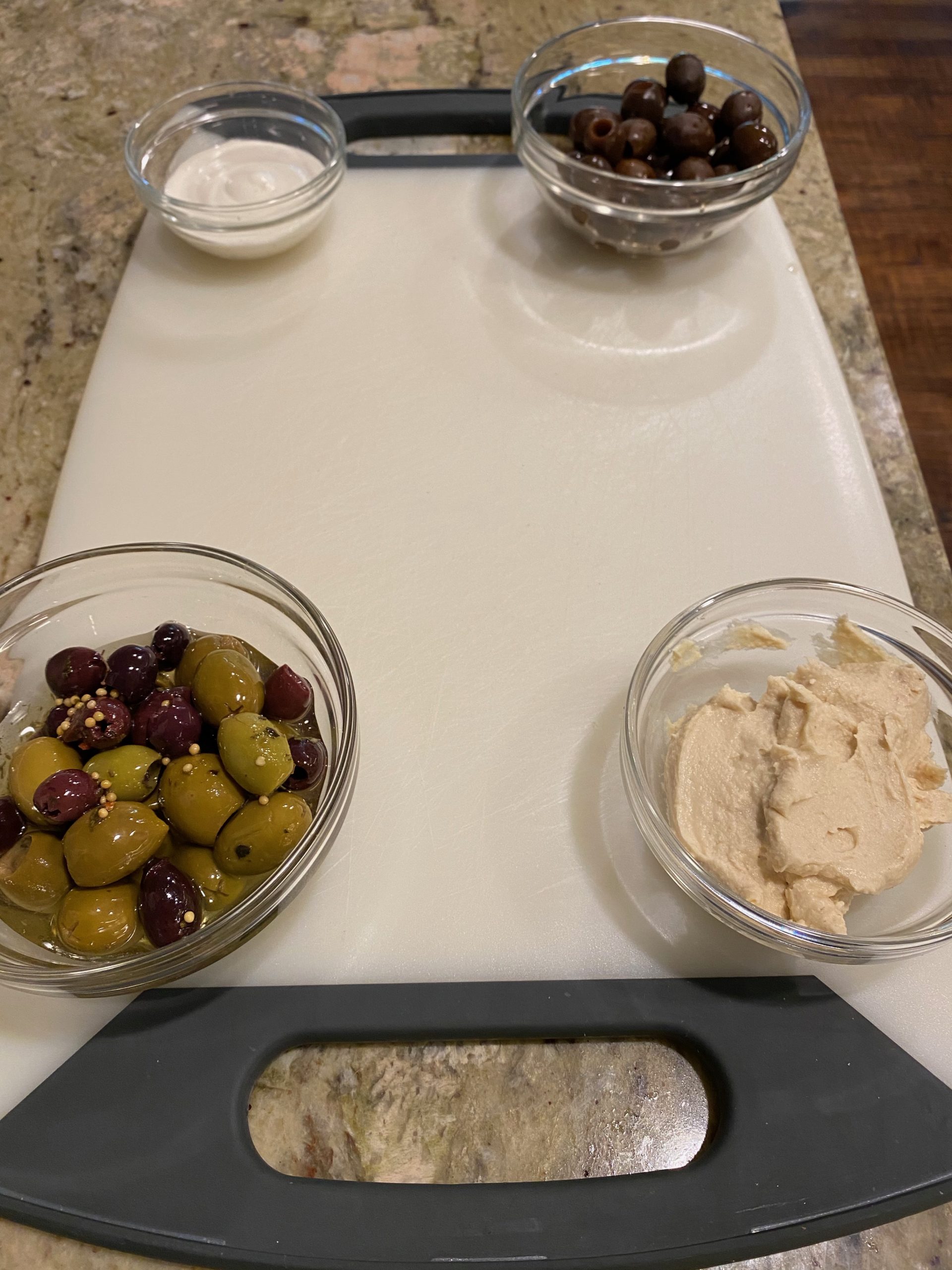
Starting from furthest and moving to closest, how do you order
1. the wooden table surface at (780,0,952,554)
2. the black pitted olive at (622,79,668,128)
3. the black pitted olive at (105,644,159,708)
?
the wooden table surface at (780,0,952,554), the black pitted olive at (622,79,668,128), the black pitted olive at (105,644,159,708)

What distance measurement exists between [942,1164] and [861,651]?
0.49m

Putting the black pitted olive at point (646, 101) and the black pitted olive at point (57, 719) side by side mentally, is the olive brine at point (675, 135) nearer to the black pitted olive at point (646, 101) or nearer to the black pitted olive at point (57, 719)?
the black pitted olive at point (646, 101)

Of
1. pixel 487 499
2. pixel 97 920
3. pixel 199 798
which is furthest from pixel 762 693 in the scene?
pixel 97 920

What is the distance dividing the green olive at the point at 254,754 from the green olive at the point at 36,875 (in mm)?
171

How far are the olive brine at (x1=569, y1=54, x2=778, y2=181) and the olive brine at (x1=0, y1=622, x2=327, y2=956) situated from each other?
3.02ft

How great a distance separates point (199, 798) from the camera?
781 millimetres

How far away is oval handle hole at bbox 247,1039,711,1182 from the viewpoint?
80 cm

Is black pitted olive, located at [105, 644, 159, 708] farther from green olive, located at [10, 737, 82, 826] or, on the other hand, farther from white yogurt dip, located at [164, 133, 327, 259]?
white yogurt dip, located at [164, 133, 327, 259]

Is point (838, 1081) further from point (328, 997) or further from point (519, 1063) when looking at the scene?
point (328, 997)

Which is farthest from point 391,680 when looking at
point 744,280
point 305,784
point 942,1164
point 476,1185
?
point 744,280

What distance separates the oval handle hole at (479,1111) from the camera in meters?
0.80

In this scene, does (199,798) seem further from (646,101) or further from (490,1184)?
(646,101)

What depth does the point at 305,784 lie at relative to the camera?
2.72 feet

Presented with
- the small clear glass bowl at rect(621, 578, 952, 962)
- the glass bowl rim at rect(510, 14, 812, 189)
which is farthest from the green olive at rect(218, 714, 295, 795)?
the glass bowl rim at rect(510, 14, 812, 189)
